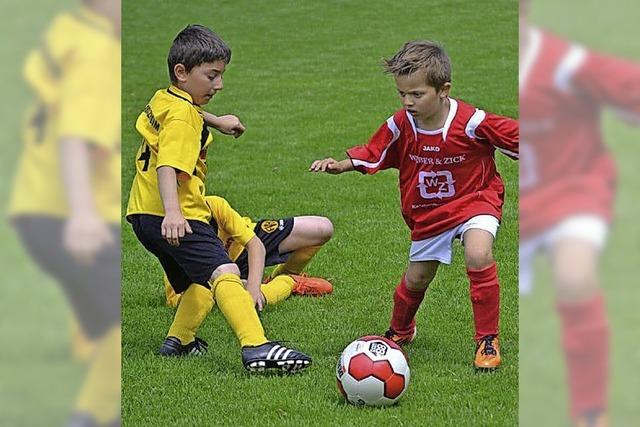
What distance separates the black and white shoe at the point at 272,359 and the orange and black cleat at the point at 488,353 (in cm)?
81

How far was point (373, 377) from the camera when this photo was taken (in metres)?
4.32

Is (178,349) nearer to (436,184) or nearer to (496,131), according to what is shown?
(436,184)

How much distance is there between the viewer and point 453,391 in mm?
4512

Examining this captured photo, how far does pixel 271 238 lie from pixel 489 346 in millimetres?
1657

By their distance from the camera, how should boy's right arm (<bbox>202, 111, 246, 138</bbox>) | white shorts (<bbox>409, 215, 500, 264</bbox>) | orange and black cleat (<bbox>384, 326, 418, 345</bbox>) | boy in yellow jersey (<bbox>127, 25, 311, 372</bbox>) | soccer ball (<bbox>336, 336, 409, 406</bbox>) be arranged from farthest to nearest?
1. boy's right arm (<bbox>202, 111, 246, 138</bbox>)
2. orange and black cleat (<bbox>384, 326, 418, 345</bbox>)
3. white shorts (<bbox>409, 215, 500, 264</bbox>)
4. boy in yellow jersey (<bbox>127, 25, 311, 372</bbox>)
5. soccer ball (<bbox>336, 336, 409, 406</bbox>)

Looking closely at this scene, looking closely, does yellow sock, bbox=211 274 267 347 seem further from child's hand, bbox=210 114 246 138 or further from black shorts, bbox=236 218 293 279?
black shorts, bbox=236 218 293 279
